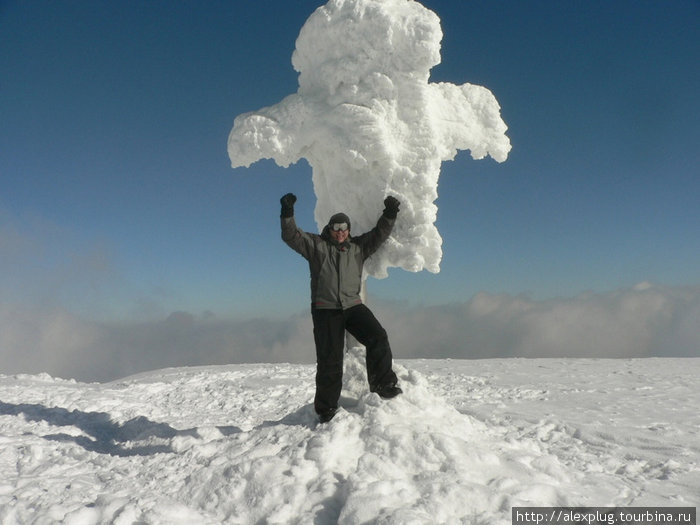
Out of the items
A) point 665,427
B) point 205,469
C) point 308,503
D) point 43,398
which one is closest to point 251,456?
point 205,469

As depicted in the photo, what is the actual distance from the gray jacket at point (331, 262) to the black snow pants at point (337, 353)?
128 millimetres

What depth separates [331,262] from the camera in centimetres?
421

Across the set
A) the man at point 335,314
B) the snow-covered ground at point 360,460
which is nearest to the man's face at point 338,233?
the man at point 335,314

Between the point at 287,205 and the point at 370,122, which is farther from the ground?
the point at 370,122

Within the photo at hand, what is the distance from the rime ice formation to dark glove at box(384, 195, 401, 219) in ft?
0.53

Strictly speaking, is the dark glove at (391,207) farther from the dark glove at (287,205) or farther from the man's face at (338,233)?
the dark glove at (287,205)

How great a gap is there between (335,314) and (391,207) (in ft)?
3.52

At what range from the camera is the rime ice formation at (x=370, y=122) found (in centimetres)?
451

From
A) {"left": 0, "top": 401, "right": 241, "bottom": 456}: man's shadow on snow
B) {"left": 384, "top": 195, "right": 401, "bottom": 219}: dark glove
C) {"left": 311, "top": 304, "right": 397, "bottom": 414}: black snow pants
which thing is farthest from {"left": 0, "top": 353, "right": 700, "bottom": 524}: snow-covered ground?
{"left": 384, "top": 195, "right": 401, "bottom": 219}: dark glove

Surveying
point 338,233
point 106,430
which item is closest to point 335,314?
point 338,233

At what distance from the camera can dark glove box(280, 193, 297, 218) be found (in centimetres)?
416

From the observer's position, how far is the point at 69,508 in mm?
3322

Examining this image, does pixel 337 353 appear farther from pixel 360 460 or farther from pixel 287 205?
pixel 287 205

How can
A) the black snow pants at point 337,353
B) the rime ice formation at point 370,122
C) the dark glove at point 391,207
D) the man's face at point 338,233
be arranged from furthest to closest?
1. the rime ice formation at point 370,122
2. the dark glove at point 391,207
3. the man's face at point 338,233
4. the black snow pants at point 337,353
